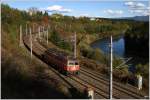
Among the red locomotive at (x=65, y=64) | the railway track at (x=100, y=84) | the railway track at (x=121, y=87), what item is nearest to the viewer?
the railway track at (x=100, y=84)

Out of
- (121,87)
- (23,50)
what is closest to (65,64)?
(121,87)

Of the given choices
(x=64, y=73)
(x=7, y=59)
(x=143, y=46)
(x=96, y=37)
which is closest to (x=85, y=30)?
(x=96, y=37)

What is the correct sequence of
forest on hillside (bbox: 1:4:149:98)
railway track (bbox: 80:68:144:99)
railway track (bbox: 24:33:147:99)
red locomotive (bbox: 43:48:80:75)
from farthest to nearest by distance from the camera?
red locomotive (bbox: 43:48:80:75) → railway track (bbox: 80:68:144:99) → railway track (bbox: 24:33:147:99) → forest on hillside (bbox: 1:4:149:98)

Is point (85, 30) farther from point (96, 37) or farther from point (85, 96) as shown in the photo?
point (85, 96)

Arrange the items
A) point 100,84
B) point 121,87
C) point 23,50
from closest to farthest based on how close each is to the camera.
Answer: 1. point 121,87
2. point 100,84
3. point 23,50

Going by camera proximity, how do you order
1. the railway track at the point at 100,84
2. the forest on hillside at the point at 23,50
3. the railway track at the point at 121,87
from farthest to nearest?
the railway track at the point at 121,87
the railway track at the point at 100,84
the forest on hillside at the point at 23,50

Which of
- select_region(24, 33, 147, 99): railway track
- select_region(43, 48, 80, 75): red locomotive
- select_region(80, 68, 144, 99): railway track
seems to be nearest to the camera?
select_region(24, 33, 147, 99): railway track

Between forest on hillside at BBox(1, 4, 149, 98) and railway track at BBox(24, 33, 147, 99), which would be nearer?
forest on hillside at BBox(1, 4, 149, 98)

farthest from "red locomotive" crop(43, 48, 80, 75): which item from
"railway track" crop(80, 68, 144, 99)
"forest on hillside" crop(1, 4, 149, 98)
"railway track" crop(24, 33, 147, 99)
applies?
"forest on hillside" crop(1, 4, 149, 98)

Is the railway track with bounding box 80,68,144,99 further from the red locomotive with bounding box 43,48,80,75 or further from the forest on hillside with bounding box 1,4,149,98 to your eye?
the forest on hillside with bounding box 1,4,149,98

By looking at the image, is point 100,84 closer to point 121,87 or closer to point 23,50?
point 121,87

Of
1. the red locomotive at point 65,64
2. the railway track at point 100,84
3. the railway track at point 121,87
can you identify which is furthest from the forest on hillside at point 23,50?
the red locomotive at point 65,64

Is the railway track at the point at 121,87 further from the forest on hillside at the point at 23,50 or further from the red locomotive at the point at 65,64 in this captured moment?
the forest on hillside at the point at 23,50

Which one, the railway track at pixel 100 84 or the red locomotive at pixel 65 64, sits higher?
the red locomotive at pixel 65 64
